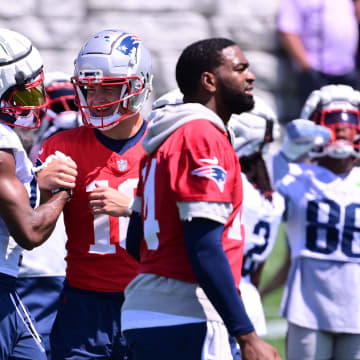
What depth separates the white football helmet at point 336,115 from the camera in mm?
5203

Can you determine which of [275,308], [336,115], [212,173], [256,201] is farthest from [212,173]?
[275,308]

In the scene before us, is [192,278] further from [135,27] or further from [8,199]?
[135,27]

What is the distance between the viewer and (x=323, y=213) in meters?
5.09

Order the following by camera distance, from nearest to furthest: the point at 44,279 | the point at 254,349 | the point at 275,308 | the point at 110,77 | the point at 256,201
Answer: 1. the point at 254,349
2. the point at 110,77
3. the point at 44,279
4. the point at 256,201
5. the point at 275,308

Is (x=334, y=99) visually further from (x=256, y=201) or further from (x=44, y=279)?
(x=44, y=279)

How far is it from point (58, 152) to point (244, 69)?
2.64 ft

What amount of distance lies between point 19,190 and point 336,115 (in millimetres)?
2244

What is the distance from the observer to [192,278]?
10.7 ft

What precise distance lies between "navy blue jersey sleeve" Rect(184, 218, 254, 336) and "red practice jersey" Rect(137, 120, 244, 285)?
2.5 inches

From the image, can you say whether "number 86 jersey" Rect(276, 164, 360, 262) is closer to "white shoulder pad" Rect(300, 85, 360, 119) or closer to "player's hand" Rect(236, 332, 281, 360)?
"white shoulder pad" Rect(300, 85, 360, 119)

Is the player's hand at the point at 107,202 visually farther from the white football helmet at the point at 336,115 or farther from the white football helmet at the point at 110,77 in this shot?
the white football helmet at the point at 336,115

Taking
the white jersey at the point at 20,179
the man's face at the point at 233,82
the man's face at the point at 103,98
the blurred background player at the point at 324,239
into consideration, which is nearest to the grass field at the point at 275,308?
the blurred background player at the point at 324,239

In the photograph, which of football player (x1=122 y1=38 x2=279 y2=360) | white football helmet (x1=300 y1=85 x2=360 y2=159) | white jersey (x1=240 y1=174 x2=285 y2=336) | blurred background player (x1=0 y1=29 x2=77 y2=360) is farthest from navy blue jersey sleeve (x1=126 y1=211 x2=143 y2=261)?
white football helmet (x1=300 y1=85 x2=360 y2=159)

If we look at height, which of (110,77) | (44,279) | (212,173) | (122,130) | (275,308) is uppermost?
(110,77)
